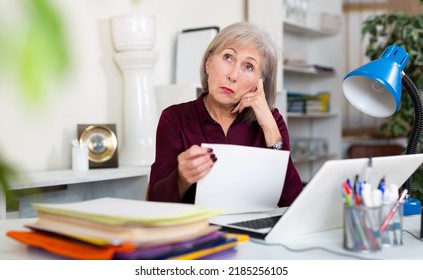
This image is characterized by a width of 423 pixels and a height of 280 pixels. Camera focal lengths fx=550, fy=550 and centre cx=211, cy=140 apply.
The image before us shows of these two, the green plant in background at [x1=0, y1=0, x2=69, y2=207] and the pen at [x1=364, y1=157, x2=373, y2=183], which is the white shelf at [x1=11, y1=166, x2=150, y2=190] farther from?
the green plant in background at [x1=0, y1=0, x2=69, y2=207]

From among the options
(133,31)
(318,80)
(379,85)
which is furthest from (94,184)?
(318,80)

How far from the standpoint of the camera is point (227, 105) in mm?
1825

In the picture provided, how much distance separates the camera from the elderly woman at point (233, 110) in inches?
67.6

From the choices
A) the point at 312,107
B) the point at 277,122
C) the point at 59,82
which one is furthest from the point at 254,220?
the point at 312,107

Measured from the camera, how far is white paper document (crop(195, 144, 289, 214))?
123cm

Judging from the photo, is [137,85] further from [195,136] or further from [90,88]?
[195,136]

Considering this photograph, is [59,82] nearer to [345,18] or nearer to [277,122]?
→ [277,122]

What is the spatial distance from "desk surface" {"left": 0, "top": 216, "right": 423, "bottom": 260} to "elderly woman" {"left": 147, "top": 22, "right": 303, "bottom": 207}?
23.5 inches

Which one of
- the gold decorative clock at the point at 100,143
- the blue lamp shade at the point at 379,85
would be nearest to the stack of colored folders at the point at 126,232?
the blue lamp shade at the point at 379,85

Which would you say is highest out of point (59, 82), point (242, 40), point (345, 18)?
point (345, 18)

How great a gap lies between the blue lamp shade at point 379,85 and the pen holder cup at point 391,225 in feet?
Result: 1.24

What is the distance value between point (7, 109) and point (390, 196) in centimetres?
208

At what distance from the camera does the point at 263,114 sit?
176 cm

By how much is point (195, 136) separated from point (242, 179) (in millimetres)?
535
